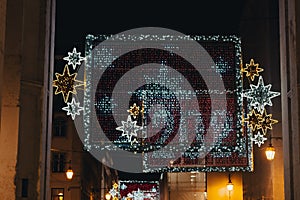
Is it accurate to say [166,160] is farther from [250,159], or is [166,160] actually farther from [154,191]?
[154,191]

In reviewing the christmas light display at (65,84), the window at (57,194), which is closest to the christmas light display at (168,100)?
the christmas light display at (65,84)

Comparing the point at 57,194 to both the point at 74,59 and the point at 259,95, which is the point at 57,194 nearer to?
the point at 259,95

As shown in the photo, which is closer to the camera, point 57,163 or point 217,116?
point 217,116

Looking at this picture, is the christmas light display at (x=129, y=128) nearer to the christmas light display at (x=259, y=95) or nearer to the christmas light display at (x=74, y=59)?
the christmas light display at (x=74, y=59)

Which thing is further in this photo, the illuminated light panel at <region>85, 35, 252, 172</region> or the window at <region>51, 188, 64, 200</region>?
the window at <region>51, 188, 64, 200</region>

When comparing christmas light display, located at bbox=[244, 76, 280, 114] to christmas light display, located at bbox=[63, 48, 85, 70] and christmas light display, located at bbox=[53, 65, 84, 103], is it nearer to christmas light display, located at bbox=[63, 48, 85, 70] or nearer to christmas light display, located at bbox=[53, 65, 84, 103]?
christmas light display, located at bbox=[63, 48, 85, 70]

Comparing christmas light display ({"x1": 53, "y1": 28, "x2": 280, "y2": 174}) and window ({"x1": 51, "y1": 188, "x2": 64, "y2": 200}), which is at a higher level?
christmas light display ({"x1": 53, "y1": 28, "x2": 280, "y2": 174})

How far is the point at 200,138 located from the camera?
19641 mm

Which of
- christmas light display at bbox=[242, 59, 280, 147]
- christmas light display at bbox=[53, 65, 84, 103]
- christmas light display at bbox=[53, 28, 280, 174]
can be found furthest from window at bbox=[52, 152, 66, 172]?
christmas light display at bbox=[53, 65, 84, 103]

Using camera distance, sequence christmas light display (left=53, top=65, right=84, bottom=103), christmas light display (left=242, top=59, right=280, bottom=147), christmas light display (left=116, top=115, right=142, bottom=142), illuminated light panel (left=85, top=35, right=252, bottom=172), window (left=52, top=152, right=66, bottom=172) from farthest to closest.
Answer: window (left=52, top=152, right=66, bottom=172) → christmas light display (left=116, top=115, right=142, bottom=142) → christmas light display (left=242, top=59, right=280, bottom=147) → illuminated light panel (left=85, top=35, right=252, bottom=172) → christmas light display (left=53, top=65, right=84, bottom=103)

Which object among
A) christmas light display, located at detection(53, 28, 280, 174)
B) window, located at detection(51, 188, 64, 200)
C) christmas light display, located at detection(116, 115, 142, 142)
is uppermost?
christmas light display, located at detection(53, 28, 280, 174)

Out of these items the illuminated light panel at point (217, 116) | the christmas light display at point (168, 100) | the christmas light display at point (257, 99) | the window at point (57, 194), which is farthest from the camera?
the window at point (57, 194)

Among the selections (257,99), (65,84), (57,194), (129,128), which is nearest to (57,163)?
(57,194)

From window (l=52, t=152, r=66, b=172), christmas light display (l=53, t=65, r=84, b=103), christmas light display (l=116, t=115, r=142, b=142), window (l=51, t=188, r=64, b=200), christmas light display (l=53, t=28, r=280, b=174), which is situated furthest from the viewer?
window (l=52, t=152, r=66, b=172)
